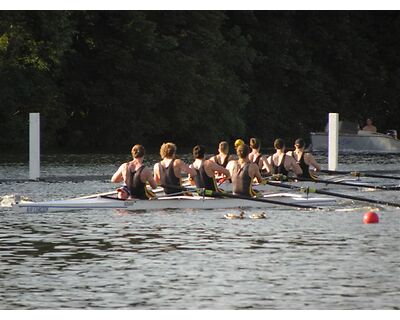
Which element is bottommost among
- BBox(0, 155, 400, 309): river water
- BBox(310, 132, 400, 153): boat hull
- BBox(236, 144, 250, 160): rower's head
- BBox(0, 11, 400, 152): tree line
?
BBox(0, 155, 400, 309): river water

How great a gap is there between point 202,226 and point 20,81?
32.4 meters

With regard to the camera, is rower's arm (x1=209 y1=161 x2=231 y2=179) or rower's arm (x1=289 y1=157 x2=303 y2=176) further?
rower's arm (x1=289 y1=157 x2=303 y2=176)

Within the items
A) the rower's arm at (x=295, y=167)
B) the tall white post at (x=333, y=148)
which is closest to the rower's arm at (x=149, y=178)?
the rower's arm at (x=295, y=167)

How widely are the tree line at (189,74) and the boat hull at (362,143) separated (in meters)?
6.02

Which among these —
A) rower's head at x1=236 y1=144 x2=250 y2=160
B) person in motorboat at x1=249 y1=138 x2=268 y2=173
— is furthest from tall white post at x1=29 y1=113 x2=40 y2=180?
rower's head at x1=236 y1=144 x2=250 y2=160

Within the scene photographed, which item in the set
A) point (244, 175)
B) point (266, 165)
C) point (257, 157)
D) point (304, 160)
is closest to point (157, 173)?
point (244, 175)

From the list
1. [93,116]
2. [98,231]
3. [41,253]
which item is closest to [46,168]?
[93,116]

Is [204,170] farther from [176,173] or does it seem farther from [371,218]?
[371,218]

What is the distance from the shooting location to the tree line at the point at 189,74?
54.1 m

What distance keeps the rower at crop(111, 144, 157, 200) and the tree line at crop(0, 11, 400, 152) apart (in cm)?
2907

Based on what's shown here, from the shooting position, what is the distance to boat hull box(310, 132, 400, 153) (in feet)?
189

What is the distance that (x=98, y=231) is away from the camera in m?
21.2

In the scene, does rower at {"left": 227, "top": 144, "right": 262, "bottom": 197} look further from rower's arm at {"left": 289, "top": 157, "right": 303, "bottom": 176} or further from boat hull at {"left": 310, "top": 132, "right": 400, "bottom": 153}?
boat hull at {"left": 310, "top": 132, "right": 400, "bottom": 153}

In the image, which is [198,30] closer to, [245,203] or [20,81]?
[20,81]
